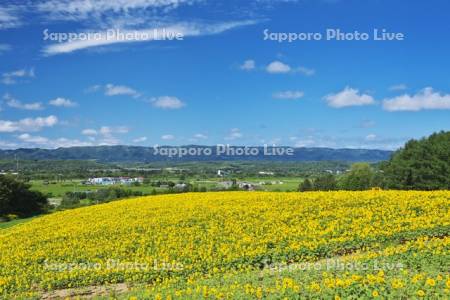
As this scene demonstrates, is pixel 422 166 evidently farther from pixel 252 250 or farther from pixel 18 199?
pixel 18 199

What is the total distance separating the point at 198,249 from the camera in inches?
779

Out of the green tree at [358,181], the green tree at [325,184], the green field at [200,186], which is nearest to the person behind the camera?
the green tree at [358,181]

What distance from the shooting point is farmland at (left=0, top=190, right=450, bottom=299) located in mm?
12336

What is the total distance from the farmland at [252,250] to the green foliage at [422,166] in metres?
35.8

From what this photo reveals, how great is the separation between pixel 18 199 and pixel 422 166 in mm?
68286

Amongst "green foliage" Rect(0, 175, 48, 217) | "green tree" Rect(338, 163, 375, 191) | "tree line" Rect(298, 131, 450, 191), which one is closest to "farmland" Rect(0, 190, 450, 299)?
"tree line" Rect(298, 131, 450, 191)

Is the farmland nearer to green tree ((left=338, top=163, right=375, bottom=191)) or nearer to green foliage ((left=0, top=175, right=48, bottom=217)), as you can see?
green tree ((left=338, top=163, right=375, bottom=191))

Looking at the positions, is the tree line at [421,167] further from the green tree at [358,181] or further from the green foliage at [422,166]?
the green tree at [358,181]

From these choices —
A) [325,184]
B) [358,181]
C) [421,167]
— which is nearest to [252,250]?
[421,167]

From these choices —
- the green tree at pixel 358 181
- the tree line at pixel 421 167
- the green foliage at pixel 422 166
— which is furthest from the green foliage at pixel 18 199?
the green foliage at pixel 422 166

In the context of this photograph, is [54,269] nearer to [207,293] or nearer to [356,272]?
[207,293]

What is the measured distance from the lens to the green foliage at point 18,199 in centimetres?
8081

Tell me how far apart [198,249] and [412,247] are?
28.1 ft

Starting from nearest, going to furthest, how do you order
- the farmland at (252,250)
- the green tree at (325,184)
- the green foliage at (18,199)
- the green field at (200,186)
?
the farmland at (252,250) < the green tree at (325,184) < the green foliage at (18,199) < the green field at (200,186)
